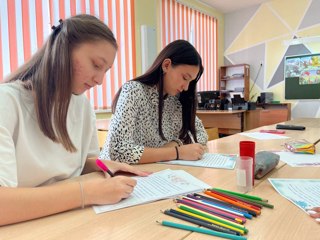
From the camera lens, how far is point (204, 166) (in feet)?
3.58

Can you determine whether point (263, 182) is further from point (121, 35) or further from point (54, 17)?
point (121, 35)

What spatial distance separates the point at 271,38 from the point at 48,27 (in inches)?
160

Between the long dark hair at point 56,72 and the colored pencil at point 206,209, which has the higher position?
the long dark hair at point 56,72

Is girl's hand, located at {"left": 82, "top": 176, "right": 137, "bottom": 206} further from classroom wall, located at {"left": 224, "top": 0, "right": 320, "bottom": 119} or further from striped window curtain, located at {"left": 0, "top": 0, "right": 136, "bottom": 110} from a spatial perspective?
classroom wall, located at {"left": 224, "top": 0, "right": 320, "bottom": 119}

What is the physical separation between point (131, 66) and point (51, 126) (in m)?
3.15

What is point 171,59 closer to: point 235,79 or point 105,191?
point 105,191

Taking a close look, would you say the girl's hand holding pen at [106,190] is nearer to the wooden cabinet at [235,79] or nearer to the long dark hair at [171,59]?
the long dark hair at [171,59]

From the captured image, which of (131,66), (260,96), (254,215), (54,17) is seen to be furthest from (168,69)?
(260,96)

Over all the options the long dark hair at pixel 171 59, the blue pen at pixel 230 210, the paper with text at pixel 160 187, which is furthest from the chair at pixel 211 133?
the blue pen at pixel 230 210

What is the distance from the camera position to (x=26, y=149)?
81 cm

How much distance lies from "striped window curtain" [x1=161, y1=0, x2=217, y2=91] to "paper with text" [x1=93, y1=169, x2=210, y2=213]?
Result: 3805mm

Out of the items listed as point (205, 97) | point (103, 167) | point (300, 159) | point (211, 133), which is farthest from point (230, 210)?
point (205, 97)

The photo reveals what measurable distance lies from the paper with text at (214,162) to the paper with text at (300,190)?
225mm

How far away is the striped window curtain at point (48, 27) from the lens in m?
2.62
